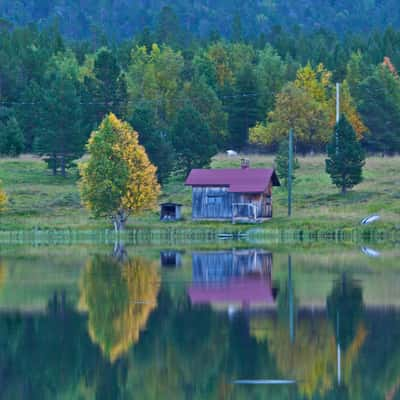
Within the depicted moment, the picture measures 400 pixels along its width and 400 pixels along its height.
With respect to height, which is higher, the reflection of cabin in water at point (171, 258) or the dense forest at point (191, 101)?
the dense forest at point (191, 101)

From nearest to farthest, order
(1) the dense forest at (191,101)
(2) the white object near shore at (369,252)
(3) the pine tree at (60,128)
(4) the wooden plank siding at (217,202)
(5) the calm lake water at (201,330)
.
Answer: (5) the calm lake water at (201,330) < (2) the white object near shore at (369,252) < (4) the wooden plank siding at (217,202) < (1) the dense forest at (191,101) < (3) the pine tree at (60,128)

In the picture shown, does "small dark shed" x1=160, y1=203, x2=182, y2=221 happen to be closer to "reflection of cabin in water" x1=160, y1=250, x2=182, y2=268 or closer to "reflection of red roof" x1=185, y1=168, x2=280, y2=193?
"reflection of red roof" x1=185, y1=168, x2=280, y2=193

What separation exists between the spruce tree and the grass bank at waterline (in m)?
1.41

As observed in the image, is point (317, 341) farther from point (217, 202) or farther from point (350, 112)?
point (350, 112)

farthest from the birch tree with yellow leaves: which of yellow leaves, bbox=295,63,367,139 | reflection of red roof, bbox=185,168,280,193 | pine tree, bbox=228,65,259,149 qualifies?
yellow leaves, bbox=295,63,367,139

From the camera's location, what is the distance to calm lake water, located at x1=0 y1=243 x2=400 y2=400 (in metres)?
26.3

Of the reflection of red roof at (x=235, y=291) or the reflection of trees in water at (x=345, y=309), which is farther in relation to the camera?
the reflection of red roof at (x=235, y=291)

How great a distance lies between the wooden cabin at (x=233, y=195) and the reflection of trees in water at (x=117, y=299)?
26903 mm

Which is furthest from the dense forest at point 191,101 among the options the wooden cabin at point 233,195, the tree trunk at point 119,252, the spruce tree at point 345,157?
the tree trunk at point 119,252

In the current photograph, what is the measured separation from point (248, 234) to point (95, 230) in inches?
407

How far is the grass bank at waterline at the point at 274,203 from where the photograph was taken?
80062mm

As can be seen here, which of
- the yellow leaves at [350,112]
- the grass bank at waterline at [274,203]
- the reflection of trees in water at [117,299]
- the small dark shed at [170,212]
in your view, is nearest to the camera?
the reflection of trees in water at [117,299]

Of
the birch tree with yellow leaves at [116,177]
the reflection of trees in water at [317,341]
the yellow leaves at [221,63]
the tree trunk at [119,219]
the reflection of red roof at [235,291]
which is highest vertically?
the yellow leaves at [221,63]

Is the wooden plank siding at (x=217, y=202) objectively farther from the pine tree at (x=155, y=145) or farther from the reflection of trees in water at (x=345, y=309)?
the reflection of trees in water at (x=345, y=309)
